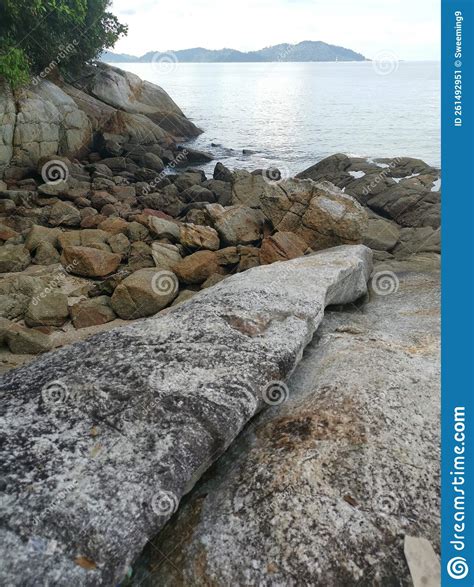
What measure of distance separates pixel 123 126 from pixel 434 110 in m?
58.4

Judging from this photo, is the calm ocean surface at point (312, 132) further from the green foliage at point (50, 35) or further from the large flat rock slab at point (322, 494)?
the large flat rock slab at point (322, 494)

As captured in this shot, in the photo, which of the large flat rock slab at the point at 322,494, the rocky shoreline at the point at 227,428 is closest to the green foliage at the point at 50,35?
the rocky shoreline at the point at 227,428

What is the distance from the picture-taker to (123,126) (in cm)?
3291

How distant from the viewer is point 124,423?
4.71 metres

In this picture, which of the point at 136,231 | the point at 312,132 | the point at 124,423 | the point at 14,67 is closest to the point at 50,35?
the point at 14,67

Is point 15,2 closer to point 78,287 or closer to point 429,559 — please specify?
point 78,287

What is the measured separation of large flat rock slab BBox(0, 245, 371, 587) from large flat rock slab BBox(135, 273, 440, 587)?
14.1 inches

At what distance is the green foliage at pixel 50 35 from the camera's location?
21.8 m

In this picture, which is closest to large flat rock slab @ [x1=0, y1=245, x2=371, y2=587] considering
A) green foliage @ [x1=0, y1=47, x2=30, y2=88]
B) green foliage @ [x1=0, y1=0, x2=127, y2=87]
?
green foliage @ [x1=0, y1=47, x2=30, y2=88]

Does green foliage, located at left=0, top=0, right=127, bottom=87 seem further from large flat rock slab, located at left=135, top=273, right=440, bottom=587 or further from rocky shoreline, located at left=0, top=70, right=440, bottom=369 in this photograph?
large flat rock slab, located at left=135, top=273, right=440, bottom=587

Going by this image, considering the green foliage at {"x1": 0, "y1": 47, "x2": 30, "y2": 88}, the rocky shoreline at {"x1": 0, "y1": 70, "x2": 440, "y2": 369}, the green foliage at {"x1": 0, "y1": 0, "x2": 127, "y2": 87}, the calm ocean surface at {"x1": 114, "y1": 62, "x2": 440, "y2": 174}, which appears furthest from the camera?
the calm ocean surface at {"x1": 114, "y1": 62, "x2": 440, "y2": 174}

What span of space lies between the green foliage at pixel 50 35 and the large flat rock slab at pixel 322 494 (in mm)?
21428

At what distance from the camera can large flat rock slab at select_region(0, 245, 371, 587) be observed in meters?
3.74

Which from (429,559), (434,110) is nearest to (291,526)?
(429,559)
